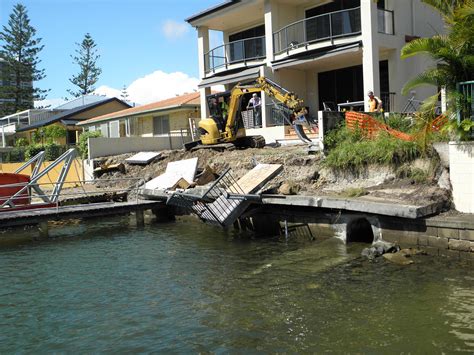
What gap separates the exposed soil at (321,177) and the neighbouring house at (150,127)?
508 centimetres

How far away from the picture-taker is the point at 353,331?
722cm

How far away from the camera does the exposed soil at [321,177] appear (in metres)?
12.4

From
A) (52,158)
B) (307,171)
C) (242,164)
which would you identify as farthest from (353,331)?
(52,158)

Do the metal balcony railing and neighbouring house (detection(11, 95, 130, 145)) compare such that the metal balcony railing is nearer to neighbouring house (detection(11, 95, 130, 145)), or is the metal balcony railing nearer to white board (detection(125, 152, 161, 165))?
white board (detection(125, 152, 161, 165))

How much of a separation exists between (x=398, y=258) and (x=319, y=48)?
14.4 m

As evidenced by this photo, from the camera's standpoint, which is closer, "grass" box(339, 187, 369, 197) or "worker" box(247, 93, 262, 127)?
"grass" box(339, 187, 369, 197)

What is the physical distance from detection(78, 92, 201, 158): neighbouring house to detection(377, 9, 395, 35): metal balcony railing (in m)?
11.7

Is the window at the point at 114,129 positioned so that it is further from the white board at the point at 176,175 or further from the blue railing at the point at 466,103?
the blue railing at the point at 466,103

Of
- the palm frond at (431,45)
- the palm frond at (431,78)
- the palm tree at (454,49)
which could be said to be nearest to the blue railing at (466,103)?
the palm tree at (454,49)

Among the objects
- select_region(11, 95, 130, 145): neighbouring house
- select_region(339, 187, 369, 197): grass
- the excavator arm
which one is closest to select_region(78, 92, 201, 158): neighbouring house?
select_region(11, 95, 130, 145): neighbouring house

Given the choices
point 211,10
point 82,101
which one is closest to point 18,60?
point 82,101

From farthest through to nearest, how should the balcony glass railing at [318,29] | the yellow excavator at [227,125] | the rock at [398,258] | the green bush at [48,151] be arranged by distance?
the green bush at [48,151]
the balcony glass railing at [318,29]
the yellow excavator at [227,125]
the rock at [398,258]

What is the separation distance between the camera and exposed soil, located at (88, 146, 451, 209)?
12383 mm

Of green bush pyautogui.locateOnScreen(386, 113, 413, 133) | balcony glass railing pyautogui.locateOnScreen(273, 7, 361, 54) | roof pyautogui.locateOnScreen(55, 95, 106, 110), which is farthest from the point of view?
roof pyautogui.locateOnScreen(55, 95, 106, 110)
